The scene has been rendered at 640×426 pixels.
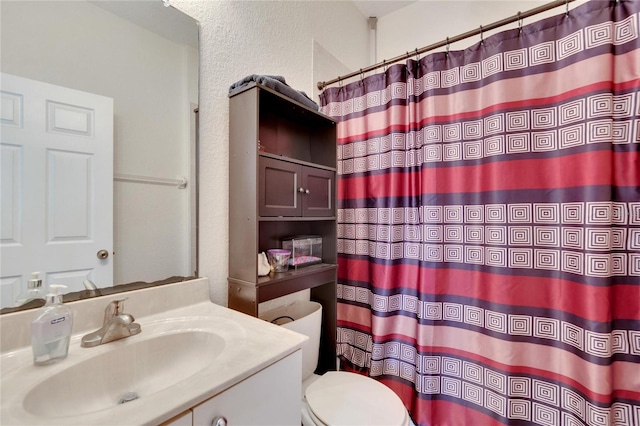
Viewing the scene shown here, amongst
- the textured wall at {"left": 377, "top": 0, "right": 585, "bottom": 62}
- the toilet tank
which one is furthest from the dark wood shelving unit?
the textured wall at {"left": 377, "top": 0, "right": 585, "bottom": 62}

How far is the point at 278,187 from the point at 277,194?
30 millimetres

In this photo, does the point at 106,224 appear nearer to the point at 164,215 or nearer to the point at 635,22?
the point at 164,215

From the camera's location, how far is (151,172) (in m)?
0.95

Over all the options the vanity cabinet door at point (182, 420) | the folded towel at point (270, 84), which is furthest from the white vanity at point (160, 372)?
the folded towel at point (270, 84)

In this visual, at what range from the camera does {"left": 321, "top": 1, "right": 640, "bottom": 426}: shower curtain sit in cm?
97

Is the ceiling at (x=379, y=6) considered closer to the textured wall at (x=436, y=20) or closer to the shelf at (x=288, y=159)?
the textured wall at (x=436, y=20)

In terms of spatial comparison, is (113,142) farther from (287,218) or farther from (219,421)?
(219,421)

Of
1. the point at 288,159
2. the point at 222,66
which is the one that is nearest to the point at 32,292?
the point at 288,159

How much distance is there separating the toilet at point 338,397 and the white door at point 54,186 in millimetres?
737

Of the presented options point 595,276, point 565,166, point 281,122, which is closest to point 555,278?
point 595,276

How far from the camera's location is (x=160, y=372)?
76 centimetres

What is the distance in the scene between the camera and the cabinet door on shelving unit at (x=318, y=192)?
49.9 inches

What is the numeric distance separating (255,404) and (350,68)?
2080mm

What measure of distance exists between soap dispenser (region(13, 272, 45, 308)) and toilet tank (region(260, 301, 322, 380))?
787 mm
